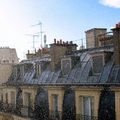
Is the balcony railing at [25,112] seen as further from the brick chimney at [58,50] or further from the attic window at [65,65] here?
the brick chimney at [58,50]

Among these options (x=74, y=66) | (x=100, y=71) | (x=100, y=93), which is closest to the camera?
(x=100, y=93)

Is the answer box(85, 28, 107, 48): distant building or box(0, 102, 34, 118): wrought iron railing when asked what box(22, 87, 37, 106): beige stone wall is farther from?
box(85, 28, 107, 48): distant building

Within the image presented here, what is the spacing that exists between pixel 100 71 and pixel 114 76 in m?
1.69

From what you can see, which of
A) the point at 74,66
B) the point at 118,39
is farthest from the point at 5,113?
the point at 118,39

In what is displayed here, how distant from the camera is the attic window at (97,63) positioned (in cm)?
2191

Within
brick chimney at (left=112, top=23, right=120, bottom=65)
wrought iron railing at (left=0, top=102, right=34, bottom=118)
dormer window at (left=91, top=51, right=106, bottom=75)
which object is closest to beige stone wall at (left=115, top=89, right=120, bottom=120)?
brick chimney at (left=112, top=23, right=120, bottom=65)

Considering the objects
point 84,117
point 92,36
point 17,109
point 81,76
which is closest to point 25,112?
point 17,109

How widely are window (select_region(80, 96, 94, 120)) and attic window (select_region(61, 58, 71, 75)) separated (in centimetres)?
404

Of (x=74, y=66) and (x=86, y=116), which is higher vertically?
(x=74, y=66)

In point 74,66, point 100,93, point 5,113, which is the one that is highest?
point 74,66

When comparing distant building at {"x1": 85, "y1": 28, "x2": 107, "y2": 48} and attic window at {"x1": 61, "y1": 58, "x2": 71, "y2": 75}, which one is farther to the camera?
distant building at {"x1": 85, "y1": 28, "x2": 107, "y2": 48}

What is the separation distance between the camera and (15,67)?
36.5 metres

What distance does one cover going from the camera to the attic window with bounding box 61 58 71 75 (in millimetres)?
25317

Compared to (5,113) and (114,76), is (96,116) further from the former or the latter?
(5,113)
